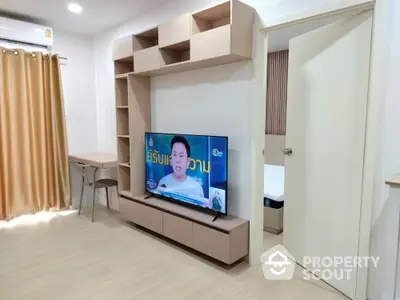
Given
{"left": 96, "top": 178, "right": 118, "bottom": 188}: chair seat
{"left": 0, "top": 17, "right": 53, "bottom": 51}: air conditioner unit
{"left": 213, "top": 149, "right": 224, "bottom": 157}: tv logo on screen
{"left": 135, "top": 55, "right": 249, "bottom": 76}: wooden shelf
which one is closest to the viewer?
{"left": 135, "top": 55, "right": 249, "bottom": 76}: wooden shelf

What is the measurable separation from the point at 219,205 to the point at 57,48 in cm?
315

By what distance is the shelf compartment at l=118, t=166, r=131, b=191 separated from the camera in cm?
343

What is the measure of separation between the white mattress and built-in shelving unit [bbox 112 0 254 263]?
820 millimetres

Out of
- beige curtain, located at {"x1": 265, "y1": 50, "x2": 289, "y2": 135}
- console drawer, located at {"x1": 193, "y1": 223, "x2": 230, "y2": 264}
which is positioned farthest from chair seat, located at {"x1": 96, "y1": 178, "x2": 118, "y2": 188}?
beige curtain, located at {"x1": 265, "y1": 50, "x2": 289, "y2": 135}

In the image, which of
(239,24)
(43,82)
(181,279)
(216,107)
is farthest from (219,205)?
(43,82)

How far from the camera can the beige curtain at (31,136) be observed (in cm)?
340

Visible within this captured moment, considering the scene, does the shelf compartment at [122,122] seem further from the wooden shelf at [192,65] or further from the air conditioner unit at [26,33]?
the air conditioner unit at [26,33]

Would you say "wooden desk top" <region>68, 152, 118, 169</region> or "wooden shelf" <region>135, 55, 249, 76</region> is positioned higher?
"wooden shelf" <region>135, 55, 249, 76</region>

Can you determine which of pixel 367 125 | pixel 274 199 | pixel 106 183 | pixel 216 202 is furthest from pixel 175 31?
pixel 106 183

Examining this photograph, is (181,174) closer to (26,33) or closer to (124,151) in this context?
(124,151)

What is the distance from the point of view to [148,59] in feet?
9.22

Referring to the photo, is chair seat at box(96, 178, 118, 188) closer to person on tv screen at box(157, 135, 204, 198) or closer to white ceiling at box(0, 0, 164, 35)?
person on tv screen at box(157, 135, 204, 198)

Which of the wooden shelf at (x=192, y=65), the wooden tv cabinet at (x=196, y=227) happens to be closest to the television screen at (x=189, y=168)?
the wooden tv cabinet at (x=196, y=227)

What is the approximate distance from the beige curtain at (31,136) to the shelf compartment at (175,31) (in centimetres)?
185
